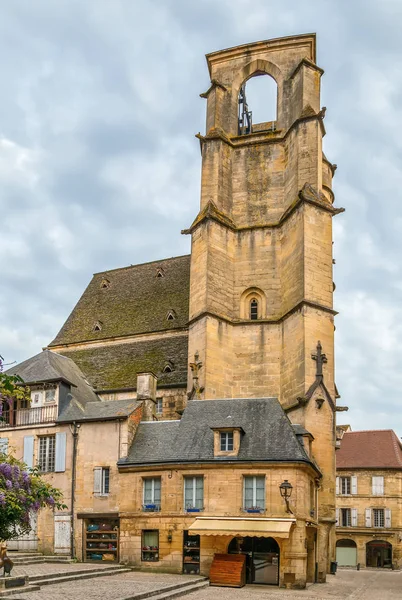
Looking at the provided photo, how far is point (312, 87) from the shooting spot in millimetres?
31781

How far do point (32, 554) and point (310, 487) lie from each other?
924cm

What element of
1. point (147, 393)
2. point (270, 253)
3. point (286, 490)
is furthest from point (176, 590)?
point (270, 253)

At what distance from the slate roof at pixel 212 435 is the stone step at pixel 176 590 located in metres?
3.61

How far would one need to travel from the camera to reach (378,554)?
4331cm

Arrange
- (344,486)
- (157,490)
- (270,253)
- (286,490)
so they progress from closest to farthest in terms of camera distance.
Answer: (286,490), (157,490), (270,253), (344,486)

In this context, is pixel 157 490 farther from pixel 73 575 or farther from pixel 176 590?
pixel 176 590

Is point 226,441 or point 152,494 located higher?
point 226,441

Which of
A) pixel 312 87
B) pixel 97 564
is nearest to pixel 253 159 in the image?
pixel 312 87

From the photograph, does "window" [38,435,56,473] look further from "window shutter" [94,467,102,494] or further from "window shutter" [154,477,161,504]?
"window shutter" [154,477,161,504]

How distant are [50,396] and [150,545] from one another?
6.98 m

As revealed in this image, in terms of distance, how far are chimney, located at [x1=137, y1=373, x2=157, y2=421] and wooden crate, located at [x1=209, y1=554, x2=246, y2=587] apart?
700 centimetres

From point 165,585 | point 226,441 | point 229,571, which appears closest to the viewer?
point 165,585

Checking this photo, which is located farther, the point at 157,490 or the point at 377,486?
the point at 377,486

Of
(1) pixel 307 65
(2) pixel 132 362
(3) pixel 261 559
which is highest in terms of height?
(1) pixel 307 65
